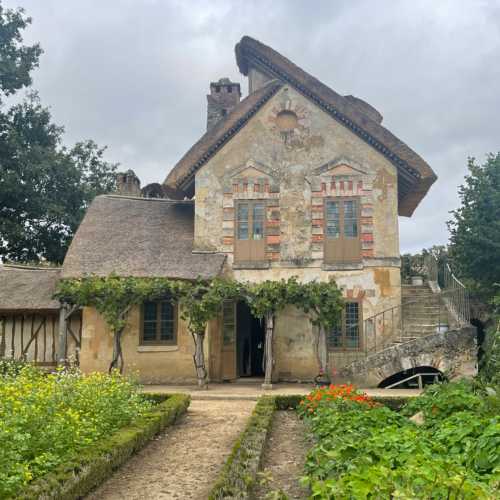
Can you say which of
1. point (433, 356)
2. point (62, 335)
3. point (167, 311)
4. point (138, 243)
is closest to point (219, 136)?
point (138, 243)

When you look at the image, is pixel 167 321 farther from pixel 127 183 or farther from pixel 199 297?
pixel 127 183

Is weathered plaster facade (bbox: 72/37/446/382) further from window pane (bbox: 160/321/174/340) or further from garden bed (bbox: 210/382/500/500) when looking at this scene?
garden bed (bbox: 210/382/500/500)

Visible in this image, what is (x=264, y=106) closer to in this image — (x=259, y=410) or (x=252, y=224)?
(x=252, y=224)

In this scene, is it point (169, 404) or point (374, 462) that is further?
point (169, 404)

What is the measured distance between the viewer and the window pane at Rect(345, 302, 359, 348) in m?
15.6

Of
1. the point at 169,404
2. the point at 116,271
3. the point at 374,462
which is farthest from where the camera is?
the point at 116,271

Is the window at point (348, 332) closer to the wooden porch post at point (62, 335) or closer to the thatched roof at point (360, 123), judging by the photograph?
the thatched roof at point (360, 123)

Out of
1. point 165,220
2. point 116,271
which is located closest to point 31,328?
point 116,271

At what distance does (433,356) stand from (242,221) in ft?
21.7

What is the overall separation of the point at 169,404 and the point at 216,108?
13.9 meters

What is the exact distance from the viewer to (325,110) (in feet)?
54.4

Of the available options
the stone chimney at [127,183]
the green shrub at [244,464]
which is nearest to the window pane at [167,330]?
the green shrub at [244,464]

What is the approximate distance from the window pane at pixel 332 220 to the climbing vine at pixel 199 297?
2228 mm

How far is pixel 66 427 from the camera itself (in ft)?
20.8
